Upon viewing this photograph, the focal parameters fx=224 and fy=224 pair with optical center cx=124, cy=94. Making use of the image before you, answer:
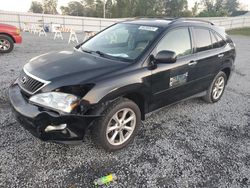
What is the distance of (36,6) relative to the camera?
82.5m

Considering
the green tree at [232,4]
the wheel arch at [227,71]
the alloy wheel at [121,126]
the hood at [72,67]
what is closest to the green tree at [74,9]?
the green tree at [232,4]

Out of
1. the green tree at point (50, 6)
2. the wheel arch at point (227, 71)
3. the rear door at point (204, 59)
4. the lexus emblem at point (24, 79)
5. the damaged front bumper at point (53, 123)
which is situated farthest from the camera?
the green tree at point (50, 6)

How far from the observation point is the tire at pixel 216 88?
15.7 ft

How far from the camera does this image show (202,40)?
4.21m

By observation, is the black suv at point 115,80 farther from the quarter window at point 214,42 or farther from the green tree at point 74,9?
the green tree at point 74,9

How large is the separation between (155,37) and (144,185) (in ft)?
6.80

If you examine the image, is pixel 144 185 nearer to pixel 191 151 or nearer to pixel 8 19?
pixel 191 151

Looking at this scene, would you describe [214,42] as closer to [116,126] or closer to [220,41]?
[220,41]

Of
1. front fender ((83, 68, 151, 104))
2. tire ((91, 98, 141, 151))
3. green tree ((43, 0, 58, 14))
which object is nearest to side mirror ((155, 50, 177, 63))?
front fender ((83, 68, 151, 104))

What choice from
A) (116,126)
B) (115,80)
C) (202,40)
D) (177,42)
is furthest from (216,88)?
(115,80)

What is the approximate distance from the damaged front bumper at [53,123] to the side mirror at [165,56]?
123 centimetres

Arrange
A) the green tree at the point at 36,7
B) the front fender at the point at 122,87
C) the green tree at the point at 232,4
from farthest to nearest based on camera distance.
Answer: the green tree at the point at 232,4
the green tree at the point at 36,7
the front fender at the point at 122,87

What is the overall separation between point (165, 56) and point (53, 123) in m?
1.73

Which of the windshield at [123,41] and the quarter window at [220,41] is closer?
the windshield at [123,41]
